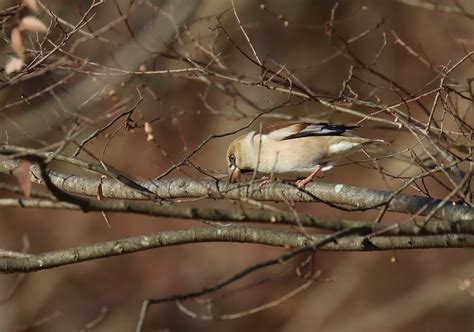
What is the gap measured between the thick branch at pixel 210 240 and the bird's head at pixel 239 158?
1893 mm

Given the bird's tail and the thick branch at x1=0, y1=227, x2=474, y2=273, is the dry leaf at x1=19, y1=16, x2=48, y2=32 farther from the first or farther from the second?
the bird's tail

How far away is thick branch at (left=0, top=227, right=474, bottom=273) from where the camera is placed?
4.48 m

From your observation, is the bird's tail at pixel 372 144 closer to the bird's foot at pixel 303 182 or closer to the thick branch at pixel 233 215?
the bird's foot at pixel 303 182

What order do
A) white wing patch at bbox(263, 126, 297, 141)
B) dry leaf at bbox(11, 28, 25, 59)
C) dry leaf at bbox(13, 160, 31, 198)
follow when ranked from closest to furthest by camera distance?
dry leaf at bbox(13, 160, 31, 198) → dry leaf at bbox(11, 28, 25, 59) → white wing patch at bbox(263, 126, 297, 141)

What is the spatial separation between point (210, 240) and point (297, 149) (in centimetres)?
214

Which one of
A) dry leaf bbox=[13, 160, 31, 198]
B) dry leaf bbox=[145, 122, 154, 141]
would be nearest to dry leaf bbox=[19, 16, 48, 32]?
dry leaf bbox=[13, 160, 31, 198]

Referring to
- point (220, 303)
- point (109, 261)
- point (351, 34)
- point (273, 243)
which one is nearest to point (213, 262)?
point (220, 303)

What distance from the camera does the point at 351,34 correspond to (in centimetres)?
1675

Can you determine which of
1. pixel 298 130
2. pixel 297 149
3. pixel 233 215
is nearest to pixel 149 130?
pixel 297 149

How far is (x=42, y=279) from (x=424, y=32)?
8495mm

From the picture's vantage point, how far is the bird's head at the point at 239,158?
6.66 m

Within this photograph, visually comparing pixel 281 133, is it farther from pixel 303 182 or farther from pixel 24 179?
pixel 24 179

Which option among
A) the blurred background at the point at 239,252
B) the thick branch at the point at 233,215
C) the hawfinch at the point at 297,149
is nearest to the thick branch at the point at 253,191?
the hawfinch at the point at 297,149

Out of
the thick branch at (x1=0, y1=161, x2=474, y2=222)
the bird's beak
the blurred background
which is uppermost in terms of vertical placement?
the blurred background
